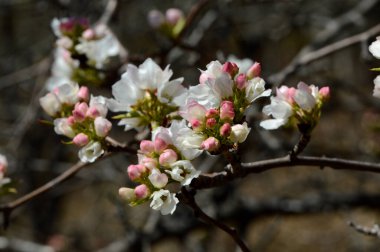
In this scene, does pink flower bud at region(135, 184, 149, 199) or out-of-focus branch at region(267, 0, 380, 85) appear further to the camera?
out-of-focus branch at region(267, 0, 380, 85)

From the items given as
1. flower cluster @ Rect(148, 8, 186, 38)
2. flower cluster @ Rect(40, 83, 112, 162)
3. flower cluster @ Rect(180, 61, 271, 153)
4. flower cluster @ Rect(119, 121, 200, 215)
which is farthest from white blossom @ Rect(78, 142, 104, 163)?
flower cluster @ Rect(148, 8, 186, 38)

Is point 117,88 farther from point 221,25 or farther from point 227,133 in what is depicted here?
point 221,25

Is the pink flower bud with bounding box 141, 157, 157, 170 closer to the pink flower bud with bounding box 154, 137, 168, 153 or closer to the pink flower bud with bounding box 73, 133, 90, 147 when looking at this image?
the pink flower bud with bounding box 154, 137, 168, 153

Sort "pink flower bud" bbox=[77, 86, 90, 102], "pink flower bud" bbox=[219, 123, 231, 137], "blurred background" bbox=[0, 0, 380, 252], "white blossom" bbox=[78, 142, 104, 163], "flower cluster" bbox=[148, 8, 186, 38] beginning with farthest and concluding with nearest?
"blurred background" bbox=[0, 0, 380, 252] → "flower cluster" bbox=[148, 8, 186, 38] → "pink flower bud" bbox=[77, 86, 90, 102] → "white blossom" bbox=[78, 142, 104, 163] → "pink flower bud" bbox=[219, 123, 231, 137]

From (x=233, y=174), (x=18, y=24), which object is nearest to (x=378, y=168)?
(x=233, y=174)

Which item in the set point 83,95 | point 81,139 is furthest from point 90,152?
point 83,95
